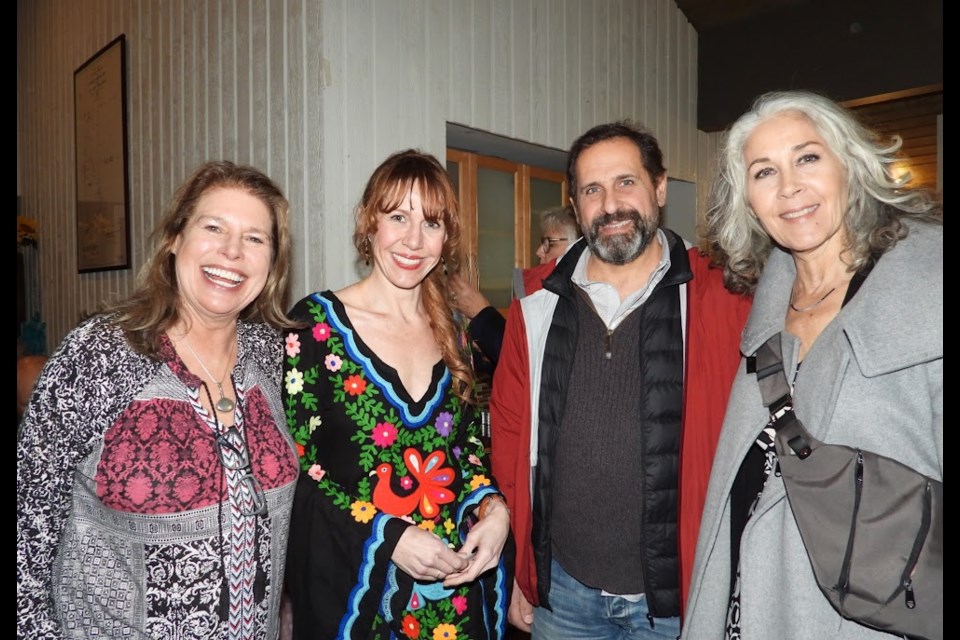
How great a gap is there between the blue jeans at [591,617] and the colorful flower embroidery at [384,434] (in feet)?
1.96

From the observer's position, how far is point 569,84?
413 cm

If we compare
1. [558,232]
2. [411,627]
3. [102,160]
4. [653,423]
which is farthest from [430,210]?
[102,160]

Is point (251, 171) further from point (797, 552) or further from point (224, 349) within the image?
point (797, 552)

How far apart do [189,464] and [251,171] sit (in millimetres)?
680

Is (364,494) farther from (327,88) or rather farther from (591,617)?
(327,88)

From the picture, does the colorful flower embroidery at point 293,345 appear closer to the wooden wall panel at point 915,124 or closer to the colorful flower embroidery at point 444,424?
the colorful flower embroidery at point 444,424

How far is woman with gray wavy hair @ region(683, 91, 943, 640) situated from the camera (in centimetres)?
115

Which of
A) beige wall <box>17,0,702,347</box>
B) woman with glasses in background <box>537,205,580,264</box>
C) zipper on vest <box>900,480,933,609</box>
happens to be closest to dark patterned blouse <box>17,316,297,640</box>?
zipper on vest <box>900,480,933,609</box>

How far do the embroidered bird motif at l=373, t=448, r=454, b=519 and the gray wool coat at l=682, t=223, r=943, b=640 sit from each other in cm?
63

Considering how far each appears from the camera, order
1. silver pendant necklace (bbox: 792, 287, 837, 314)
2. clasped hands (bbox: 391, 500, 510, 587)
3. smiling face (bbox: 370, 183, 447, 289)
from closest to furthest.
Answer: silver pendant necklace (bbox: 792, 287, 837, 314) → clasped hands (bbox: 391, 500, 510, 587) → smiling face (bbox: 370, 183, 447, 289)

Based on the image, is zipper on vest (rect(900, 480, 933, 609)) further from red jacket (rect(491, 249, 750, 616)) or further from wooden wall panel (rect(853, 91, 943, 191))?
wooden wall panel (rect(853, 91, 943, 191))

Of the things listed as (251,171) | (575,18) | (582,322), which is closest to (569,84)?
(575,18)

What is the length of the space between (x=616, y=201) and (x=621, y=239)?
0.13m

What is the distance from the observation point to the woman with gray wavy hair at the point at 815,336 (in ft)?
3.76
